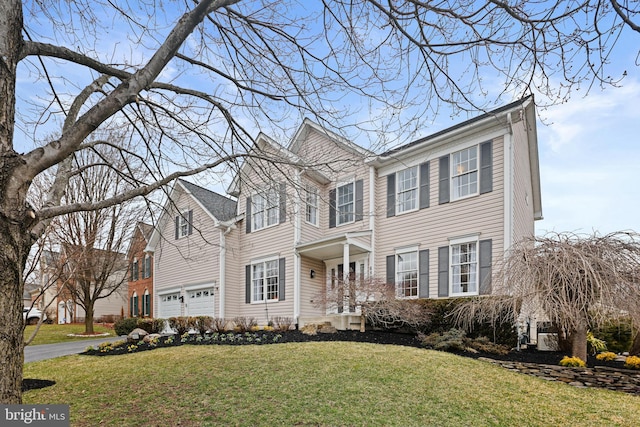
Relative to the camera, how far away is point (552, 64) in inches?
148

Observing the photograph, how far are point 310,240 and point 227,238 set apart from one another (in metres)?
4.24

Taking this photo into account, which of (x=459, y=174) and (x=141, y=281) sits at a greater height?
(x=459, y=174)

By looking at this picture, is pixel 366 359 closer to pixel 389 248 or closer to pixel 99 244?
pixel 389 248

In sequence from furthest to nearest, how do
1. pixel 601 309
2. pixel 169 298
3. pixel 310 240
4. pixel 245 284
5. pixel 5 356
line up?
pixel 169 298
pixel 245 284
pixel 310 240
pixel 601 309
pixel 5 356

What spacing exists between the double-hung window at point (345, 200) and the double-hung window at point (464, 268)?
13.5 feet

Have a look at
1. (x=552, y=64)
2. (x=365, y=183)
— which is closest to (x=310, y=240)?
(x=365, y=183)

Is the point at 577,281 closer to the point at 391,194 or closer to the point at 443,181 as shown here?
the point at 443,181

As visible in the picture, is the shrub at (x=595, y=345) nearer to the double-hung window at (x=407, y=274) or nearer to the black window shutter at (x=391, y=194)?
the double-hung window at (x=407, y=274)

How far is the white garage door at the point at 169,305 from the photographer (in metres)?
19.6

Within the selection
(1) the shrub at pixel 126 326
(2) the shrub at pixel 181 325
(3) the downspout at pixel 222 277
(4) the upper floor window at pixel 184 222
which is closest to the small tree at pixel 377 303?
(4) the upper floor window at pixel 184 222

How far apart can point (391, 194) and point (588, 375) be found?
803cm

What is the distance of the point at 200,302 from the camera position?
18203 mm

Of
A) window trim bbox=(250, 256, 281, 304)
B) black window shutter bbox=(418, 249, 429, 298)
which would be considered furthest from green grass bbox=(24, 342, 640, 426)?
window trim bbox=(250, 256, 281, 304)

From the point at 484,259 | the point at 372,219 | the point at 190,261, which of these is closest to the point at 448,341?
the point at 484,259
